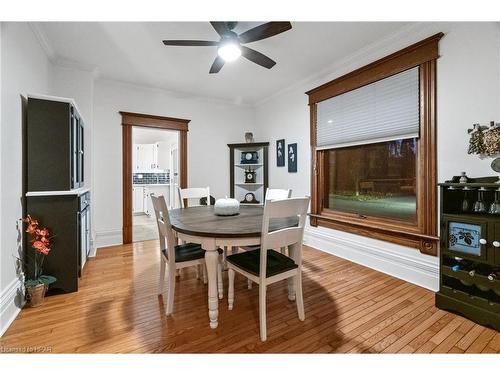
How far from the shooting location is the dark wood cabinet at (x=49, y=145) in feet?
6.89

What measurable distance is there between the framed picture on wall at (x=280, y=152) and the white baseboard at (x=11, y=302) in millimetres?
3623

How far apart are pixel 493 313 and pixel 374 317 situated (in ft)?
2.57

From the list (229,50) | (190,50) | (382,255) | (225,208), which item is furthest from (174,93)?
(382,255)

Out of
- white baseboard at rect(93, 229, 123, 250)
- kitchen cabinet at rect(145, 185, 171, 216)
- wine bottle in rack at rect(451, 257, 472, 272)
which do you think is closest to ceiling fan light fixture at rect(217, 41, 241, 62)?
wine bottle in rack at rect(451, 257, 472, 272)

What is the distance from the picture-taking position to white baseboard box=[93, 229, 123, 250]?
12.1 ft

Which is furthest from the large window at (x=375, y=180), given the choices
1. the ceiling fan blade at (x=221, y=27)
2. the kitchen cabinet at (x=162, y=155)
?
the kitchen cabinet at (x=162, y=155)

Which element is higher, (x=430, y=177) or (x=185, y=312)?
(x=430, y=177)

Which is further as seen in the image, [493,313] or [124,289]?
[124,289]

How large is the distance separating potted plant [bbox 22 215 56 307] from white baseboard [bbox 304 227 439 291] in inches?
123

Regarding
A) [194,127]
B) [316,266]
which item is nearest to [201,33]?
[194,127]

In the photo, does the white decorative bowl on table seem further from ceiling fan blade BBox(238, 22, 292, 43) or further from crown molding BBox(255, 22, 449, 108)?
crown molding BBox(255, 22, 449, 108)

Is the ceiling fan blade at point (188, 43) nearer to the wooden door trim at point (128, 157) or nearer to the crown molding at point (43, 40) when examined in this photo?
the crown molding at point (43, 40)

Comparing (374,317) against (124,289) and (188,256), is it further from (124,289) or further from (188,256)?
(124,289)

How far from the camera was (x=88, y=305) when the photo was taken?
203 cm
